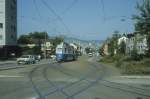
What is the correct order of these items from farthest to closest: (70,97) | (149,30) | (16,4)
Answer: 1. (16,4)
2. (149,30)
3. (70,97)

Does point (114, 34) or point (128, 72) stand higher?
point (114, 34)

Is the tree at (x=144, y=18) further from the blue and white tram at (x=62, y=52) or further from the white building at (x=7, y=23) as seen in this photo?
the white building at (x=7, y=23)

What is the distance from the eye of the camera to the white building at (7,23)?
8438 cm

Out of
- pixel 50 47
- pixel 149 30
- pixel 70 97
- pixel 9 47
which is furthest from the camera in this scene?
pixel 50 47

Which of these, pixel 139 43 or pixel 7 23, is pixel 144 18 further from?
pixel 7 23

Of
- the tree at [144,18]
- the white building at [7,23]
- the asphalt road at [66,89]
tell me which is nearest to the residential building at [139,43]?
the tree at [144,18]

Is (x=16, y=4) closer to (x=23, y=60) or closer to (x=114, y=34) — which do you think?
(x=114, y=34)

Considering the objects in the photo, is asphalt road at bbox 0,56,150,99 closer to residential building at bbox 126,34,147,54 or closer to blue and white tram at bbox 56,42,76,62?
residential building at bbox 126,34,147,54

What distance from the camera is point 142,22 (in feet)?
155

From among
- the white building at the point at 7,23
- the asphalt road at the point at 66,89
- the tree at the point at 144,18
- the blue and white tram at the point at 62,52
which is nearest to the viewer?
the asphalt road at the point at 66,89

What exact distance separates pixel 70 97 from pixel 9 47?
7740cm

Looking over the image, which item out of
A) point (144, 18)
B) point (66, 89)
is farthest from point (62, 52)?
point (66, 89)

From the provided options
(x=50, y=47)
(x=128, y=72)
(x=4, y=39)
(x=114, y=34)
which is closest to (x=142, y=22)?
(x=128, y=72)

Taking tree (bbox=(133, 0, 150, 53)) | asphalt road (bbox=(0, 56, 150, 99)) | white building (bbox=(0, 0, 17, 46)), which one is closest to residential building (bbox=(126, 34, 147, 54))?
tree (bbox=(133, 0, 150, 53))
